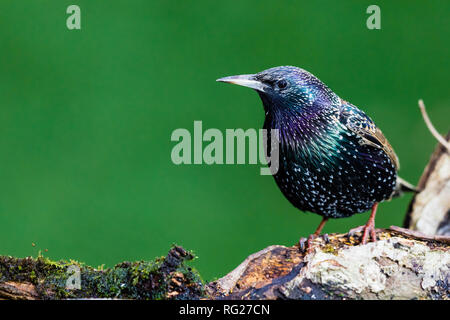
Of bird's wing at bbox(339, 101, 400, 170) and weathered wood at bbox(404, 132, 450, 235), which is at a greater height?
bird's wing at bbox(339, 101, 400, 170)

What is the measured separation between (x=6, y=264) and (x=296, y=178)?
5.69 feet

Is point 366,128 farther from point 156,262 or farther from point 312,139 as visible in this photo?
point 156,262

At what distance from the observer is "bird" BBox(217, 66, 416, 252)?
3.60m

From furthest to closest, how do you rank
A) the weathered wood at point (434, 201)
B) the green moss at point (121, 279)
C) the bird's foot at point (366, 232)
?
1. the weathered wood at point (434, 201)
2. the bird's foot at point (366, 232)
3. the green moss at point (121, 279)

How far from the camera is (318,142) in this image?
360cm

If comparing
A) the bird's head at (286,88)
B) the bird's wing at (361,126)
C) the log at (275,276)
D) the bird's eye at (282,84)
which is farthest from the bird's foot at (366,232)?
the bird's eye at (282,84)

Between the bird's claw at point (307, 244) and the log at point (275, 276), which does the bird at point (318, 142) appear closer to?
the bird's claw at point (307, 244)

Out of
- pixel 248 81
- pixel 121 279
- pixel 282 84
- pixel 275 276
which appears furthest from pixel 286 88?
pixel 121 279

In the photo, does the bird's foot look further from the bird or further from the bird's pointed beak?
the bird's pointed beak

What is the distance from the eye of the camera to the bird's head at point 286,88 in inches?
142

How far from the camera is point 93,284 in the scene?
2.75 m

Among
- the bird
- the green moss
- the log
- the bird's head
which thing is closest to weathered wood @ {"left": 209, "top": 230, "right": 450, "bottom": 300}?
the log
